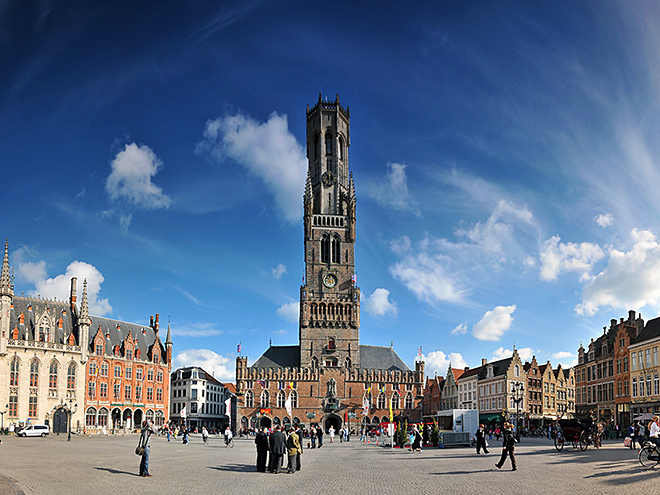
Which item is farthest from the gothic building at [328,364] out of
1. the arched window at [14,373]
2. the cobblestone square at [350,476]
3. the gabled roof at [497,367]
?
the cobblestone square at [350,476]

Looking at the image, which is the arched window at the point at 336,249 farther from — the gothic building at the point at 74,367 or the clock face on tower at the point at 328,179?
the gothic building at the point at 74,367

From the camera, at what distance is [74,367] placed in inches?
3059

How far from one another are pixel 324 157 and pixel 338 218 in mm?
10612

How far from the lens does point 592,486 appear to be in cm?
1814

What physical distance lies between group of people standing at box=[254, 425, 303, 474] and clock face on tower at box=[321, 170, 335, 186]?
244 feet

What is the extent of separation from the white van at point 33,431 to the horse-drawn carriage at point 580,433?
50329 mm

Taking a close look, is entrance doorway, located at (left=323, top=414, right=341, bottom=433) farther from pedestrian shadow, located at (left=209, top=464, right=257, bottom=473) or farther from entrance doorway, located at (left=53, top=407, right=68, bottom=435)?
pedestrian shadow, located at (left=209, top=464, right=257, bottom=473)

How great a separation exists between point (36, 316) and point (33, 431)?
55.8ft

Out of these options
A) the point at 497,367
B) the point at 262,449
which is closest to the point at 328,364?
the point at 497,367

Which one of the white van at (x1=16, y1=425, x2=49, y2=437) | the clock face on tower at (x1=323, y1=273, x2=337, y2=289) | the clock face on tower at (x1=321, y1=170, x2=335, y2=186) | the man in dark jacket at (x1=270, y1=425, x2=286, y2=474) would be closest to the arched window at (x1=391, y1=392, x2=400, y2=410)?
the clock face on tower at (x1=323, y1=273, x2=337, y2=289)

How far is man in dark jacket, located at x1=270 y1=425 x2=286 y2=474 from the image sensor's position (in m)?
22.9

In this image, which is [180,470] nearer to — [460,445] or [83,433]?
[460,445]

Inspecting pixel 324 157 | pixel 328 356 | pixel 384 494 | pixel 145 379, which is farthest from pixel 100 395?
pixel 384 494

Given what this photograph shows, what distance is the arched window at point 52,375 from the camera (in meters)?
74.6
